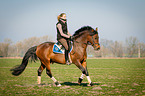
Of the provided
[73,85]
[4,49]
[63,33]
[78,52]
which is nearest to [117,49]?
[4,49]

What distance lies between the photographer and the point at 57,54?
1009cm

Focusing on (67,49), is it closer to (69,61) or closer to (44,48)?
(69,61)

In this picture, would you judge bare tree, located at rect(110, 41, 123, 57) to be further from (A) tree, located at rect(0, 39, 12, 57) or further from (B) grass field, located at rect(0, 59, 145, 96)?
(B) grass field, located at rect(0, 59, 145, 96)

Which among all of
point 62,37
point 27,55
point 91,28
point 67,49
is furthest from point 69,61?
point 27,55

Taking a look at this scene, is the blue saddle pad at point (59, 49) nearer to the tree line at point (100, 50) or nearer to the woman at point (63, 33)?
the woman at point (63, 33)

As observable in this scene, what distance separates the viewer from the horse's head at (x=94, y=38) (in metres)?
9.87

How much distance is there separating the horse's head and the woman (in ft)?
3.73

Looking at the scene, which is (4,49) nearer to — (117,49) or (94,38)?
(117,49)

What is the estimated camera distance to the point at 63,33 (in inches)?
390

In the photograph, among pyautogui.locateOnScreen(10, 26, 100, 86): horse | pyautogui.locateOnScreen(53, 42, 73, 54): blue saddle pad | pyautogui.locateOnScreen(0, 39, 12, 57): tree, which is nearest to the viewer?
pyautogui.locateOnScreen(10, 26, 100, 86): horse

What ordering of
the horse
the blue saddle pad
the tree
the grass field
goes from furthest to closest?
1. the tree
2. the blue saddle pad
3. the horse
4. the grass field

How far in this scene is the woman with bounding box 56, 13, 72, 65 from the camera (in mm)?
9852

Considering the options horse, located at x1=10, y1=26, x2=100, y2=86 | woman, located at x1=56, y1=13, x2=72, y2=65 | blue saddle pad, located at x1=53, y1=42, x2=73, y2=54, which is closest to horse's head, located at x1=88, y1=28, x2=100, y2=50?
horse, located at x1=10, y1=26, x2=100, y2=86

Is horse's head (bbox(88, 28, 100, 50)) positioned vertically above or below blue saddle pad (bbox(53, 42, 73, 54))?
above
